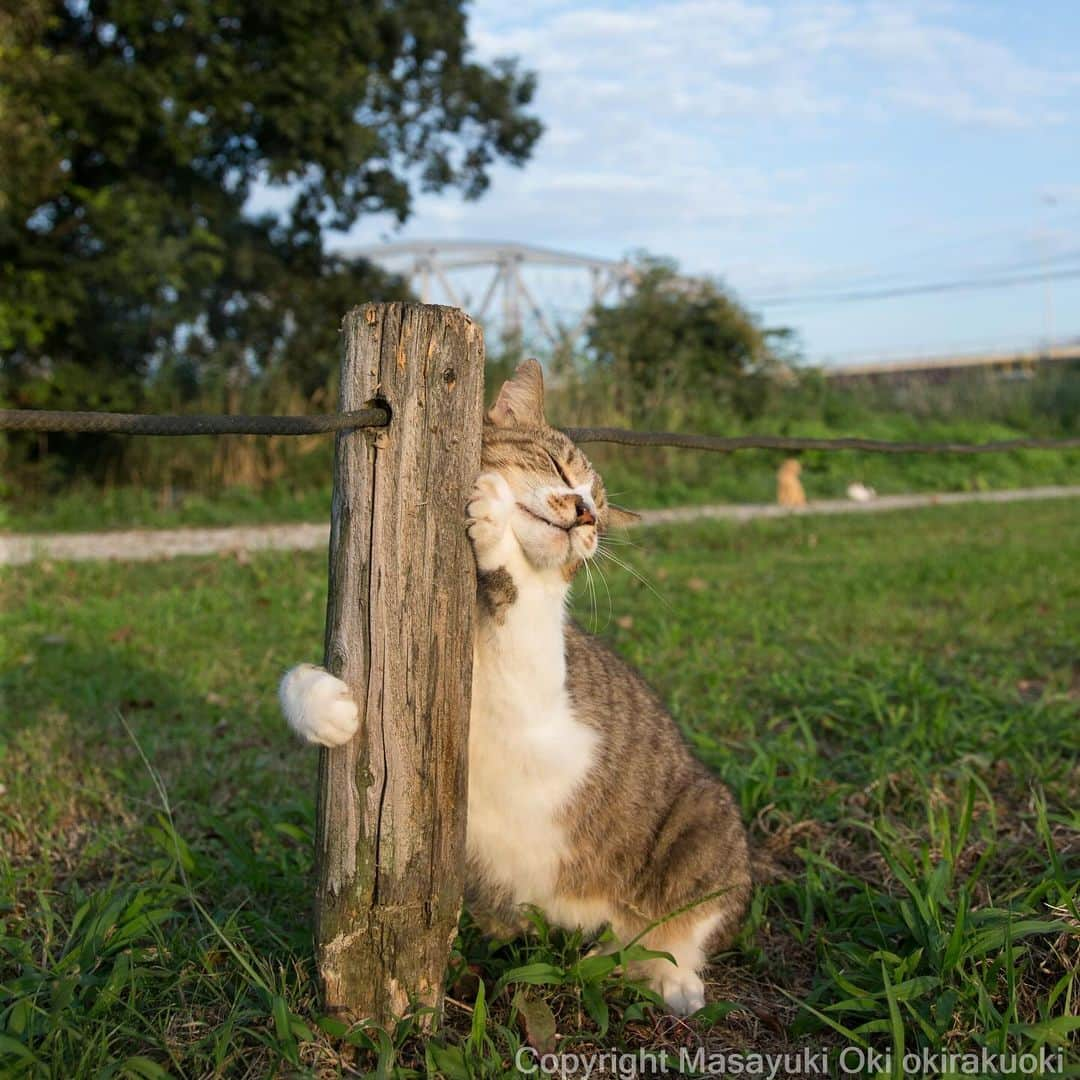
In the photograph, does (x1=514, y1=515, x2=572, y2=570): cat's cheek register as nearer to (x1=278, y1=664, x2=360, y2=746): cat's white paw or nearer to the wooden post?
the wooden post

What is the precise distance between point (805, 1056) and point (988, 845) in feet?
3.08

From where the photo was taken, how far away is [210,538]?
8430 millimetres

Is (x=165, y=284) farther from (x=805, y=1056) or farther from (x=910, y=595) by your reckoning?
(x=805, y=1056)

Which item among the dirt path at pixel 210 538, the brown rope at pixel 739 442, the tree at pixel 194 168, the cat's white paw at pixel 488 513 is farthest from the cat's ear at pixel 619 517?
the tree at pixel 194 168

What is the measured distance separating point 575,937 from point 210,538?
6.85m

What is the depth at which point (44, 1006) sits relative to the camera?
189cm

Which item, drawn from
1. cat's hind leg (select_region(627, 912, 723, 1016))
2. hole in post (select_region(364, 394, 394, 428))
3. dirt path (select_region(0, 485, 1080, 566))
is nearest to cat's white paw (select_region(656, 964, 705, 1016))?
cat's hind leg (select_region(627, 912, 723, 1016))

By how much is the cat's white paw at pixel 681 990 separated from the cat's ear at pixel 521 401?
1221mm

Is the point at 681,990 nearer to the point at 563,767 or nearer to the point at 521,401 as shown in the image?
the point at 563,767

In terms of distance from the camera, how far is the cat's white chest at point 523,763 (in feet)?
6.61

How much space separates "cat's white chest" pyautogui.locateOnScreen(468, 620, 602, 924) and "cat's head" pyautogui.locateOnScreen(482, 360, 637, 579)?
187 millimetres

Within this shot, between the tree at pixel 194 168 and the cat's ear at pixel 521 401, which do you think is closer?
the cat's ear at pixel 521 401

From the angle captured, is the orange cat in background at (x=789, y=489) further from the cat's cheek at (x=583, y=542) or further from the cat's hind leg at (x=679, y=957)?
the cat's cheek at (x=583, y=542)

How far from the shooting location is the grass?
6.06 ft
